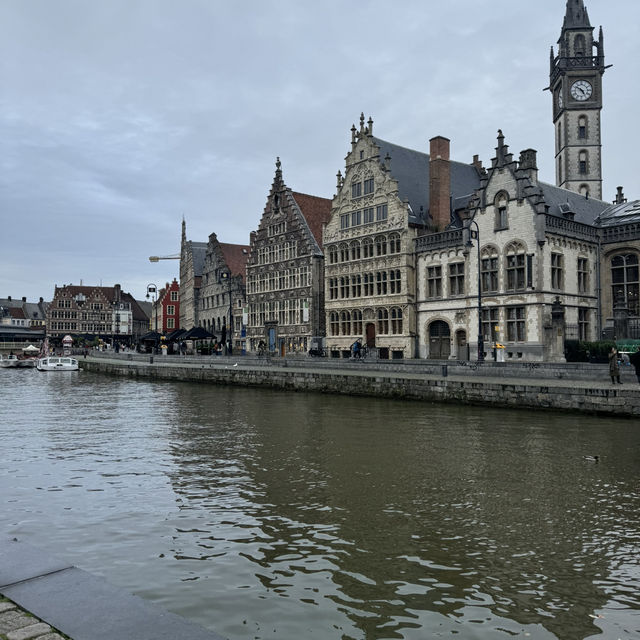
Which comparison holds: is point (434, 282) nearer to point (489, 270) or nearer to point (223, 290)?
point (489, 270)

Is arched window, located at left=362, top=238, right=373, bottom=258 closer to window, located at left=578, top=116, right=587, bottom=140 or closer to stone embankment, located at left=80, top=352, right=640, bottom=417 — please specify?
stone embankment, located at left=80, top=352, right=640, bottom=417

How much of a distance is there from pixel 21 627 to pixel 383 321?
150ft

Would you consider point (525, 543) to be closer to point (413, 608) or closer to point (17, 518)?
point (413, 608)

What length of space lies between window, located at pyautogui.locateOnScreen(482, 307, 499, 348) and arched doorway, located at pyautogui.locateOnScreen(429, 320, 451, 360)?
130 inches

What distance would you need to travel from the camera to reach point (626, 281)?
4088 centimetres

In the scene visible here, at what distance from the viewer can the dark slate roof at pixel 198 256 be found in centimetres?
8869

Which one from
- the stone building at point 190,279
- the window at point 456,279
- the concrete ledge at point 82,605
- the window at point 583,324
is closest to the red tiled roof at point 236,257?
the stone building at point 190,279

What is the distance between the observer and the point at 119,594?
198 inches

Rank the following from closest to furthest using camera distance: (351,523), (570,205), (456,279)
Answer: (351,523) → (570,205) → (456,279)

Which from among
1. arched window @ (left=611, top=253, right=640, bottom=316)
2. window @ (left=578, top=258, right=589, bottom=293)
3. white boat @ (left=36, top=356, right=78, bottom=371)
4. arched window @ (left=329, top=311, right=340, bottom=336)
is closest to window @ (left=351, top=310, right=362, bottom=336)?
arched window @ (left=329, top=311, right=340, bottom=336)

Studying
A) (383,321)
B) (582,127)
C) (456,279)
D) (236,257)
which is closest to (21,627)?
(456,279)

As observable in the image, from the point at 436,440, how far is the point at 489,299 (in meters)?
26.3

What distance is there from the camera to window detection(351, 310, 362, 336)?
169 feet

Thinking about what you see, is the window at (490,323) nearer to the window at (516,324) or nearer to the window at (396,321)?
the window at (516,324)
